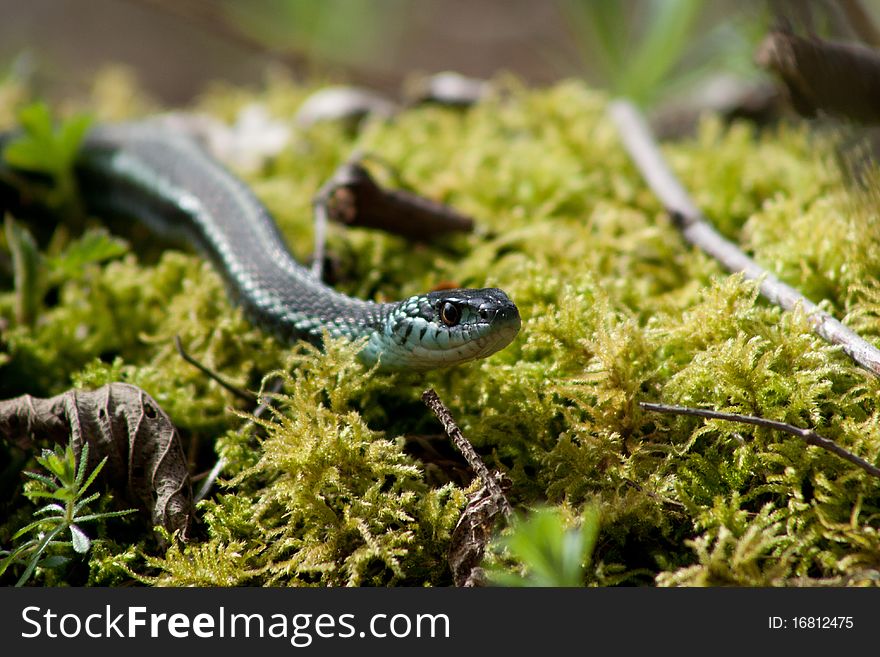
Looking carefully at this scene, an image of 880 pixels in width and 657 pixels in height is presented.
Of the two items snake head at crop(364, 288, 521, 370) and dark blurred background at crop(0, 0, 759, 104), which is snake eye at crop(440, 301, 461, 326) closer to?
snake head at crop(364, 288, 521, 370)

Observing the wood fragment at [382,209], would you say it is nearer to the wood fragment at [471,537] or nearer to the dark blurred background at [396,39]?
the dark blurred background at [396,39]

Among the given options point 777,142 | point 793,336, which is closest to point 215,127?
point 777,142

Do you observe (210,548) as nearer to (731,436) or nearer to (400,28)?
(731,436)

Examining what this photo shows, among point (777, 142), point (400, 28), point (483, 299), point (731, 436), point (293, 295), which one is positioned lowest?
point (731, 436)

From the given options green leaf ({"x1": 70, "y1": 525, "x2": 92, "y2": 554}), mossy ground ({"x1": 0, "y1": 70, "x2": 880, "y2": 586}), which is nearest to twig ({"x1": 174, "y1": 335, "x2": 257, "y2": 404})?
mossy ground ({"x1": 0, "y1": 70, "x2": 880, "y2": 586})

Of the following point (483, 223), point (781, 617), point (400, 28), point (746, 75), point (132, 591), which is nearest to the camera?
point (781, 617)

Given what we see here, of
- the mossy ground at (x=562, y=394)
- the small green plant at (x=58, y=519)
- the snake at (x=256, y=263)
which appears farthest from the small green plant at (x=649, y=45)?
the small green plant at (x=58, y=519)

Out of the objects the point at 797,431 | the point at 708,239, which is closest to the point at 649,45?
the point at 708,239
